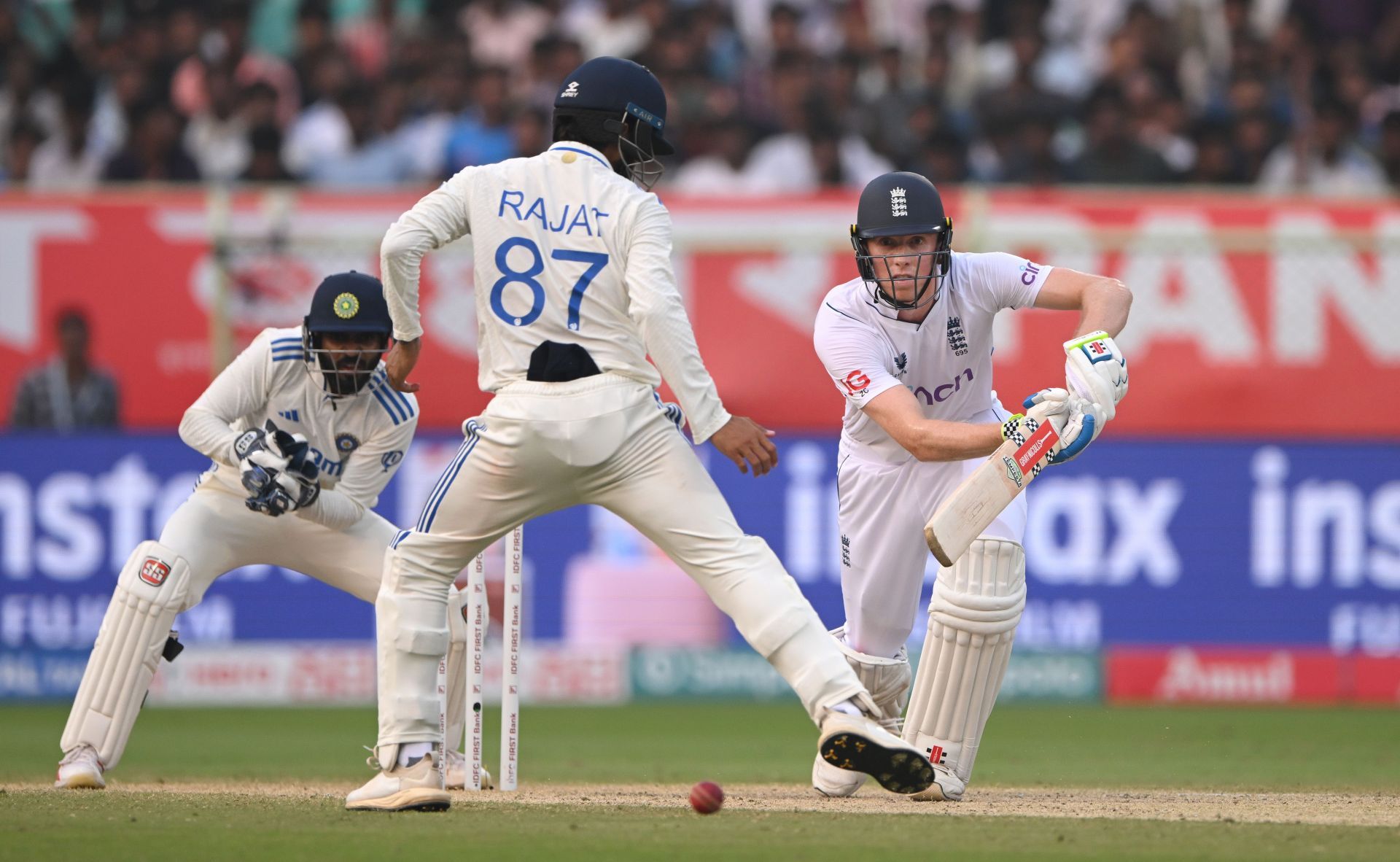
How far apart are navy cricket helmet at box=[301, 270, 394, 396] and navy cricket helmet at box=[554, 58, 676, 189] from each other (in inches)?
54.9

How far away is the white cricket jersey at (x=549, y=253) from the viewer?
17.0 feet

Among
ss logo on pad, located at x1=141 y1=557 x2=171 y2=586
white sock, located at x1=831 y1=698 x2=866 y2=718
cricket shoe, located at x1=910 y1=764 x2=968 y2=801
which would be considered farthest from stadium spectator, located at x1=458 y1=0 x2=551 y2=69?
white sock, located at x1=831 y1=698 x2=866 y2=718

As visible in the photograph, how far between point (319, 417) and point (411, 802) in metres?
1.93

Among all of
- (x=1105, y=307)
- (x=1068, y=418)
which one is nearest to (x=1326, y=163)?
(x=1105, y=307)

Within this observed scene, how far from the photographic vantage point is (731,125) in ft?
39.9

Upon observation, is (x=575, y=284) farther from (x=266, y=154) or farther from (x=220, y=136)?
(x=220, y=136)

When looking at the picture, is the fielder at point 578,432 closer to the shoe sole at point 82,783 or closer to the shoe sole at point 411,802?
the shoe sole at point 411,802

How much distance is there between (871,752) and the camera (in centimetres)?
500

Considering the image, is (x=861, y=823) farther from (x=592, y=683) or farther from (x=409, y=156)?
(x=409, y=156)

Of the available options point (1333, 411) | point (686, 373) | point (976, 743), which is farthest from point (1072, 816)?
point (1333, 411)

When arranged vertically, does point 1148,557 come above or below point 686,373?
below

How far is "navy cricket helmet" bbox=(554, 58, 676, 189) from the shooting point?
17.6 ft

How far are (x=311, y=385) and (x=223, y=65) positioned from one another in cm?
672

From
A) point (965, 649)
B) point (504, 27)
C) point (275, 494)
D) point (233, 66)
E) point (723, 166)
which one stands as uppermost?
point (504, 27)
